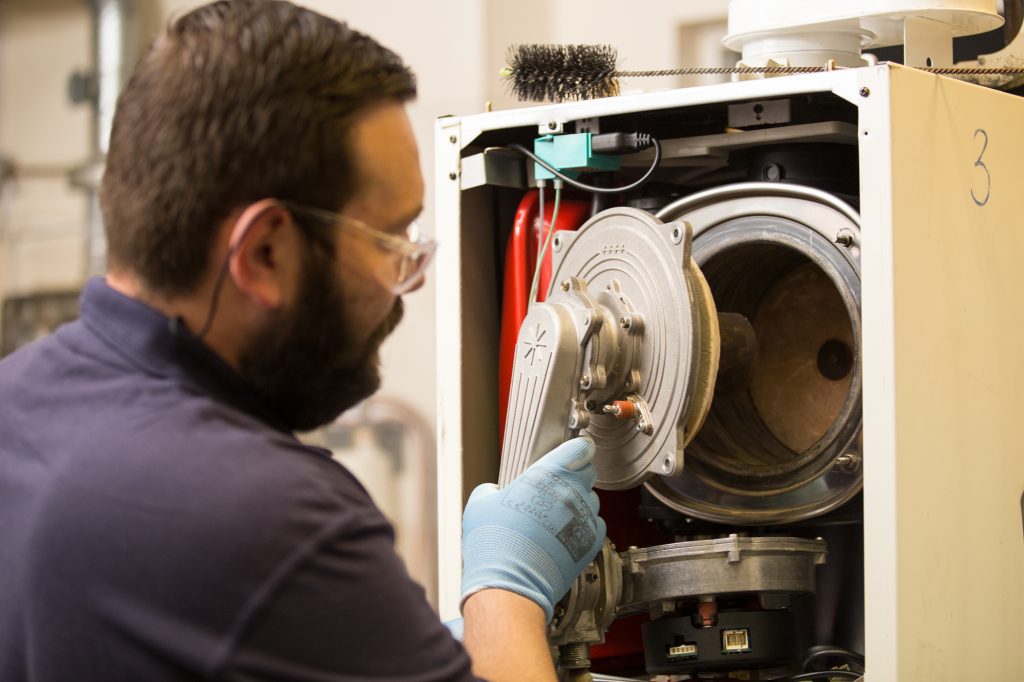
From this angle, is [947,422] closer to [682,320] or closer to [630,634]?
[682,320]

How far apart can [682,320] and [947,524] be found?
1.19 ft

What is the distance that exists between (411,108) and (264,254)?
2076 millimetres

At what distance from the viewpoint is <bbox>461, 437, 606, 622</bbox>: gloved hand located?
4.34 ft

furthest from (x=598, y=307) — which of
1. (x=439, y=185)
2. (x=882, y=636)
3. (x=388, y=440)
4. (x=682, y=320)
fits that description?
(x=388, y=440)

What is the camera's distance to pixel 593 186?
1.67 metres

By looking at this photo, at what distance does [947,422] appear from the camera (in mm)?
1374

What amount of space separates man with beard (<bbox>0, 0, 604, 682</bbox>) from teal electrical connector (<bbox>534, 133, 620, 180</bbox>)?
1.54 feet

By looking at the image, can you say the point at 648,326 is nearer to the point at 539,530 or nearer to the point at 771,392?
the point at 539,530

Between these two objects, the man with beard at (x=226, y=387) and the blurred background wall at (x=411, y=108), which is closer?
the man with beard at (x=226, y=387)

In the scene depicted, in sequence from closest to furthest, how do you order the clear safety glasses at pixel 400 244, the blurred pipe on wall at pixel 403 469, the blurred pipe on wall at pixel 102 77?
the clear safety glasses at pixel 400 244 < the blurred pipe on wall at pixel 403 469 < the blurred pipe on wall at pixel 102 77

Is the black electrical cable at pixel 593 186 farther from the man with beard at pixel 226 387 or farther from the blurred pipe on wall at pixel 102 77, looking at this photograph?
the blurred pipe on wall at pixel 102 77

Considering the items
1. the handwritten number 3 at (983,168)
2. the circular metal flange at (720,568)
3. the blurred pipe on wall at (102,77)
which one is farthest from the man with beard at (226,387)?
the blurred pipe on wall at (102,77)

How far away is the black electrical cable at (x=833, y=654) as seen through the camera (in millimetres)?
1593

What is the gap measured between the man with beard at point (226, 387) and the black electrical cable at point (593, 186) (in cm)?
46
